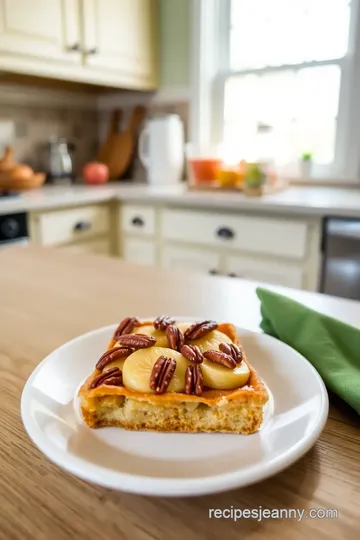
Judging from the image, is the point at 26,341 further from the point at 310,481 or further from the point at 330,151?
the point at 330,151

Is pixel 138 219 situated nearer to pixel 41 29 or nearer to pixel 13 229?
pixel 13 229

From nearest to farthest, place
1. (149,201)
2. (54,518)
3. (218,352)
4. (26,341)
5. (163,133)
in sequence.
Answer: (54,518) → (218,352) → (26,341) → (149,201) → (163,133)

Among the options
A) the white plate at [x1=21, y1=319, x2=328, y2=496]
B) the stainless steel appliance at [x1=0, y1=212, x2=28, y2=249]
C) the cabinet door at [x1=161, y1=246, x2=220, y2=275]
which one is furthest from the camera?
the cabinet door at [x1=161, y1=246, x2=220, y2=275]

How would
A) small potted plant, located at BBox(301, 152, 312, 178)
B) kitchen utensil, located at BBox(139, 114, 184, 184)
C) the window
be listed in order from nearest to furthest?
1. the window
2. small potted plant, located at BBox(301, 152, 312, 178)
3. kitchen utensil, located at BBox(139, 114, 184, 184)

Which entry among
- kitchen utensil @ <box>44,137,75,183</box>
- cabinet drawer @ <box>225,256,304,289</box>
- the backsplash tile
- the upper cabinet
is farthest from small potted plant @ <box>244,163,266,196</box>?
the backsplash tile

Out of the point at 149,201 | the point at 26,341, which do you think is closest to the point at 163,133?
the point at 149,201

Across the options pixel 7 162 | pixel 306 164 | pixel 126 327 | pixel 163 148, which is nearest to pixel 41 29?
pixel 7 162

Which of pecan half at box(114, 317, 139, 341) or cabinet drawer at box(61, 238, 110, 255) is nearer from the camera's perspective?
pecan half at box(114, 317, 139, 341)

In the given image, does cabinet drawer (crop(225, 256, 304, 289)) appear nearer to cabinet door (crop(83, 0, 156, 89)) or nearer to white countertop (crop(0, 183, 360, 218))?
A: white countertop (crop(0, 183, 360, 218))
